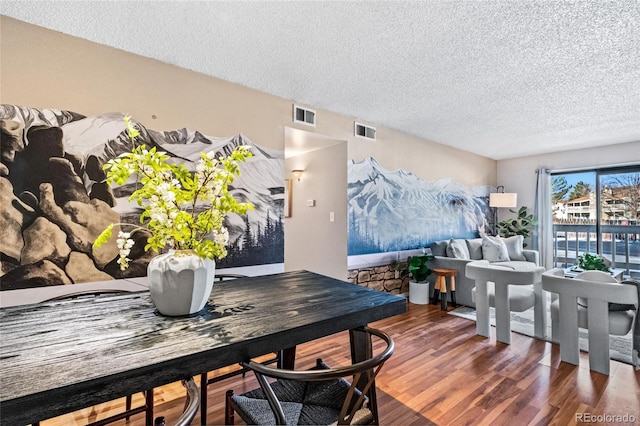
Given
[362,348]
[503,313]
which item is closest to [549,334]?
[503,313]

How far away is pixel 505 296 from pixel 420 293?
4.54 ft

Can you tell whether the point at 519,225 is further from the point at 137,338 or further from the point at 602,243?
the point at 137,338

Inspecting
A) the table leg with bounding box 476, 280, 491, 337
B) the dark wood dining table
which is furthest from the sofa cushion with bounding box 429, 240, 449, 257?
the dark wood dining table

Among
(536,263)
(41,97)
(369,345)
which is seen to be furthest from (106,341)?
(536,263)

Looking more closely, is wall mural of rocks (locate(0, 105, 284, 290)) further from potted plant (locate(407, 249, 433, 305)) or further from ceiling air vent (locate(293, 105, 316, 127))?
potted plant (locate(407, 249, 433, 305))

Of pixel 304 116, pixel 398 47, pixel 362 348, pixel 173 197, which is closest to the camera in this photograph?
pixel 173 197

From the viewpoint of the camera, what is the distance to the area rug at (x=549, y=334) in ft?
8.85

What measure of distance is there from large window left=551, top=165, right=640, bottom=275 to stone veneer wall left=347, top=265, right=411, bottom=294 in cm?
363

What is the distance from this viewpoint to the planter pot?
4.21 metres

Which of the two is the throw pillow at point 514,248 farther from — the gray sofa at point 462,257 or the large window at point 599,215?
the large window at point 599,215

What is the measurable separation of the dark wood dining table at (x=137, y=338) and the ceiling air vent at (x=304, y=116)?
226 centimetres

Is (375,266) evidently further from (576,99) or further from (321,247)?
(576,99)

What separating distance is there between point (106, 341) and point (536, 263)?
596 centimetres

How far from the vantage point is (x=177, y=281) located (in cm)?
125
